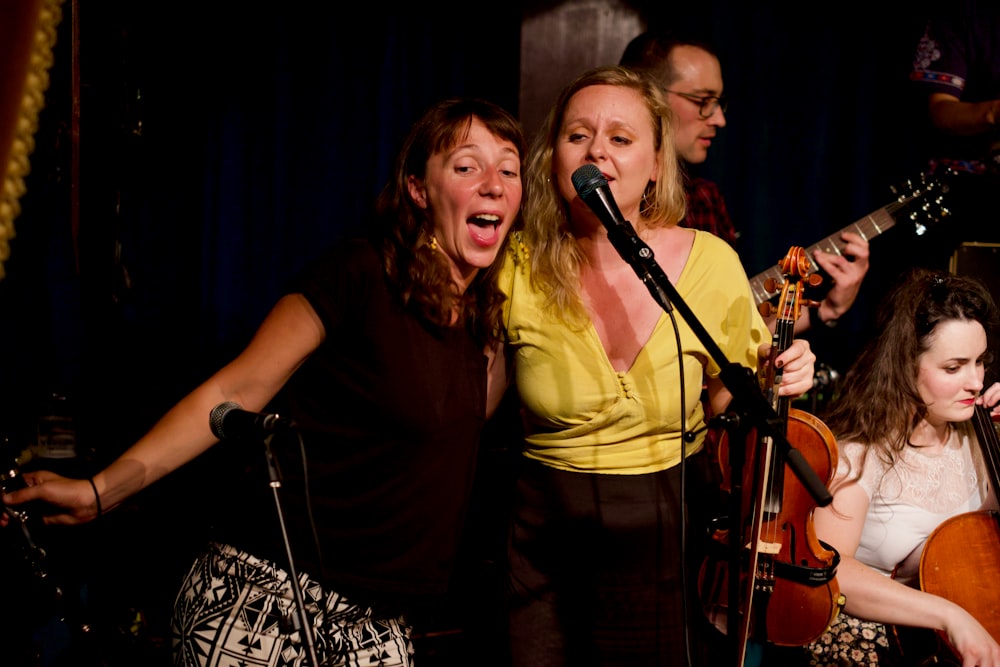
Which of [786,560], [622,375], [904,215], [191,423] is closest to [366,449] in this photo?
[191,423]

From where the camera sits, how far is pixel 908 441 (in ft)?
8.84

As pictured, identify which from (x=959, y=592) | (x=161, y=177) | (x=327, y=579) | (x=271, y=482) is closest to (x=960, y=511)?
(x=959, y=592)

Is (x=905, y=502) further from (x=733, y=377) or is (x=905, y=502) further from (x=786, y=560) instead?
(x=733, y=377)

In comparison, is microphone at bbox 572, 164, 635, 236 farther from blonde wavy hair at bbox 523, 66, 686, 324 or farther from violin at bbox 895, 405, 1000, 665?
violin at bbox 895, 405, 1000, 665

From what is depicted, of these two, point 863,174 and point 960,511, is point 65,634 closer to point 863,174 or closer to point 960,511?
point 960,511

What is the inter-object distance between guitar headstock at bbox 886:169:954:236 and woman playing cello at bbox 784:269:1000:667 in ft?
2.86

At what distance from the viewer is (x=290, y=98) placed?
3.40m

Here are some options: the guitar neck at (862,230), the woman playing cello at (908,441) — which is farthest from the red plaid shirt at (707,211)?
the woman playing cello at (908,441)

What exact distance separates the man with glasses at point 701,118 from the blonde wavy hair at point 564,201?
36.8 inches

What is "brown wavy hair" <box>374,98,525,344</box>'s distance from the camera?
201 centimetres

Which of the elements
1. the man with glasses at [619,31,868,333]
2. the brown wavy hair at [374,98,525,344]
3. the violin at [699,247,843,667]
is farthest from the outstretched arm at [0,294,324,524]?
the man with glasses at [619,31,868,333]

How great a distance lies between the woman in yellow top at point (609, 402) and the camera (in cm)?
203

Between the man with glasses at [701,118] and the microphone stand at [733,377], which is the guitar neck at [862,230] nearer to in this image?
the man with glasses at [701,118]

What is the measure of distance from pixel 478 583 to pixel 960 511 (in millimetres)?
1748
